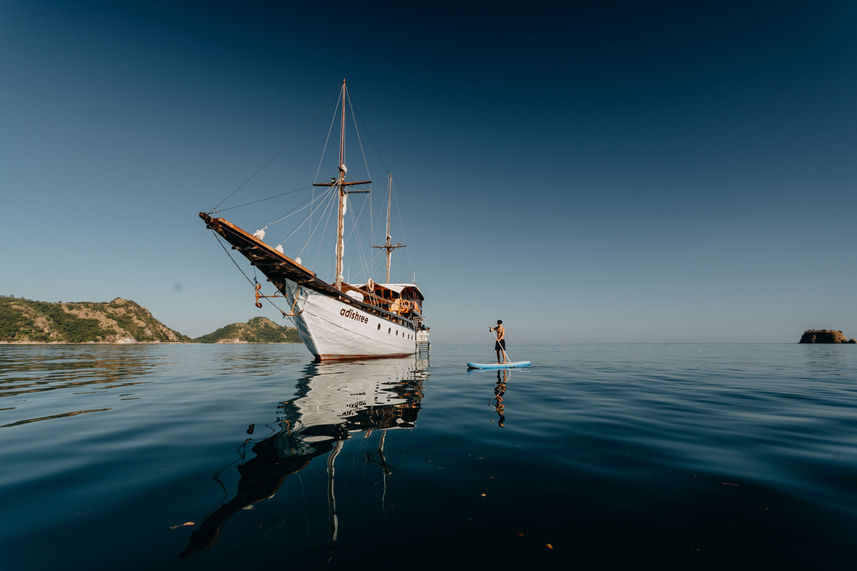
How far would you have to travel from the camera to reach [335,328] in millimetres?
21562

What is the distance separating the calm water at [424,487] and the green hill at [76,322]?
15936 cm

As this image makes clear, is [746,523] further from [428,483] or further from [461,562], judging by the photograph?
[428,483]

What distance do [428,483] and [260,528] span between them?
6.39 ft

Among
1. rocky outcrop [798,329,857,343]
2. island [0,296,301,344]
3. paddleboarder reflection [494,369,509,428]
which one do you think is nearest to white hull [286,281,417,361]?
paddleboarder reflection [494,369,509,428]

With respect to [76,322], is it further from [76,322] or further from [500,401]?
[500,401]

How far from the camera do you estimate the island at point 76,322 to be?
349ft

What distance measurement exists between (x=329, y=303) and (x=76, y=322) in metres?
165

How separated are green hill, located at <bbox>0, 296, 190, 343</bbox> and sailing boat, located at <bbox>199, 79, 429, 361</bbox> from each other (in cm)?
15052

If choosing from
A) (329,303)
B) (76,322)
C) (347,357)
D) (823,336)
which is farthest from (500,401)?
(823,336)

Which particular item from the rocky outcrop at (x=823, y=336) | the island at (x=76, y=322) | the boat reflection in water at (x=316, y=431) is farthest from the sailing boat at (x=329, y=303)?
the rocky outcrop at (x=823, y=336)

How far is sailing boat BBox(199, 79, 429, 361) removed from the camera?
1730cm

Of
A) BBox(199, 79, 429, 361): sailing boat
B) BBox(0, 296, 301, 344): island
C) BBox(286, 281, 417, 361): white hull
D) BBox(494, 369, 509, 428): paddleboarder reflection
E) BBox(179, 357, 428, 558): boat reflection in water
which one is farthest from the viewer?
BBox(0, 296, 301, 344): island

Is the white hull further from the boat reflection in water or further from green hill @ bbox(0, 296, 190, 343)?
green hill @ bbox(0, 296, 190, 343)

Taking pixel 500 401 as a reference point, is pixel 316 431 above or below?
above
